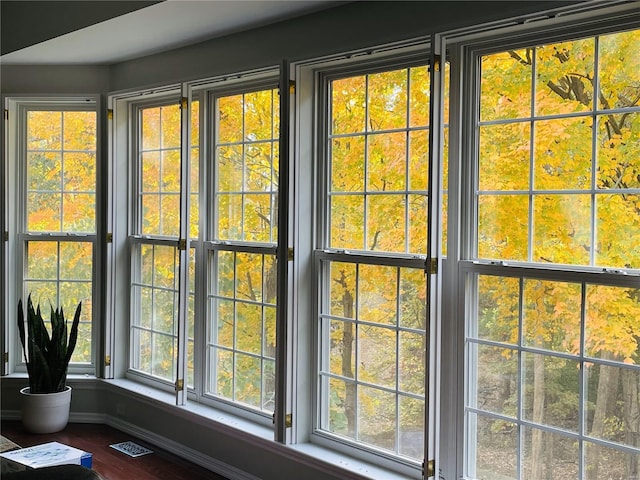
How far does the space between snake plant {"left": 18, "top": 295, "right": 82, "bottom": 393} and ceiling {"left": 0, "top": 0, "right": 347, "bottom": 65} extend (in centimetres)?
168

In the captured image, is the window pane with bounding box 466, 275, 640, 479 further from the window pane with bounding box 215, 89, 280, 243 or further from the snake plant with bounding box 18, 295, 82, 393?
the snake plant with bounding box 18, 295, 82, 393

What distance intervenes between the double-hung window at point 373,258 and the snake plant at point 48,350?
2009 millimetres

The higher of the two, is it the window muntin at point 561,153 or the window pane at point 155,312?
the window muntin at point 561,153

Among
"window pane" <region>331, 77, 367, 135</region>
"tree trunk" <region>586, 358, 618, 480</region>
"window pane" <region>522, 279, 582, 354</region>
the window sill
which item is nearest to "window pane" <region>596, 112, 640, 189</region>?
"window pane" <region>522, 279, 582, 354</region>

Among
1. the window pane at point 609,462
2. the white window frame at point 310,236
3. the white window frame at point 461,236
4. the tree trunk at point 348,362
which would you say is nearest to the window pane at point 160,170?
the white window frame at point 310,236

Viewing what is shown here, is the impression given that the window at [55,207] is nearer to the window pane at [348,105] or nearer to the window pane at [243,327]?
the window pane at [243,327]

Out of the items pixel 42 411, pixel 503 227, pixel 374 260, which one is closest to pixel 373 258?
pixel 374 260

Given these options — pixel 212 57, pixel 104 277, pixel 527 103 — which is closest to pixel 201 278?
pixel 104 277

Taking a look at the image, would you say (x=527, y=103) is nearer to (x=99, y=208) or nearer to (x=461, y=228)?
(x=461, y=228)

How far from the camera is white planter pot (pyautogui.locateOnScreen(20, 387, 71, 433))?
15.3ft

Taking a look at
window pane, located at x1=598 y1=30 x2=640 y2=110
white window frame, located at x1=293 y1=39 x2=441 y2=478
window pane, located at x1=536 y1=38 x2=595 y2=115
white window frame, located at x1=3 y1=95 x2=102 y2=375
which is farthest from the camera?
white window frame, located at x1=3 y1=95 x2=102 y2=375

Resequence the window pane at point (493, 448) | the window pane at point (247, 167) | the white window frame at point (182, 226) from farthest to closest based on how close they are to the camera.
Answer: the white window frame at point (182, 226) < the window pane at point (247, 167) < the window pane at point (493, 448)

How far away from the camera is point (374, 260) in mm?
3383

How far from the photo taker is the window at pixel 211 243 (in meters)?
4.03
